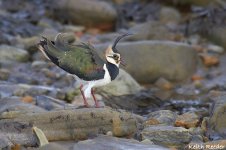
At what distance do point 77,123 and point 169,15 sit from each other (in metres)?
11.0

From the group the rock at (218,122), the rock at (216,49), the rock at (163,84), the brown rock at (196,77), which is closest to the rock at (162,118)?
the rock at (218,122)

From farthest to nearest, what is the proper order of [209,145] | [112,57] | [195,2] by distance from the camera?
1. [195,2]
2. [112,57]
3. [209,145]

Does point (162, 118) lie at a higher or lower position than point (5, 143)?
higher

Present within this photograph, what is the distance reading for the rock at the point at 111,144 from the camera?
6.71m

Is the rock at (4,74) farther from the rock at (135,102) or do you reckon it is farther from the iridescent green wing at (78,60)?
the iridescent green wing at (78,60)

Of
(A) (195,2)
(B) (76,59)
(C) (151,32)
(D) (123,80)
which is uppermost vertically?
(A) (195,2)

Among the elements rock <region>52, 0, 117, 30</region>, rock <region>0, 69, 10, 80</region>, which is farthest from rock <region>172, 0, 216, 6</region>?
rock <region>0, 69, 10, 80</region>

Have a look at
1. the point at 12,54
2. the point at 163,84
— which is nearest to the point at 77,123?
the point at 163,84

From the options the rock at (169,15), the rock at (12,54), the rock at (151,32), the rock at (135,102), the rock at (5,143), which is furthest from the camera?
the rock at (169,15)

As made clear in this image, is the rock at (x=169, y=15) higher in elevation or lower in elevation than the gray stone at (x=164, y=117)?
higher

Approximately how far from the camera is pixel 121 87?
1166 cm

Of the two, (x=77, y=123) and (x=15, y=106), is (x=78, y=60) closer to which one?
(x=77, y=123)

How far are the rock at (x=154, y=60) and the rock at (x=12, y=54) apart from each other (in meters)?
1.72

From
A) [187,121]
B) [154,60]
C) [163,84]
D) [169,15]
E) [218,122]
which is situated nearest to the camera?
[218,122]
